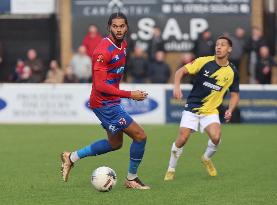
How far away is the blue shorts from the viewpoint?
998 cm

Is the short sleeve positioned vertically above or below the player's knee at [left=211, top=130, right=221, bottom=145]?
above

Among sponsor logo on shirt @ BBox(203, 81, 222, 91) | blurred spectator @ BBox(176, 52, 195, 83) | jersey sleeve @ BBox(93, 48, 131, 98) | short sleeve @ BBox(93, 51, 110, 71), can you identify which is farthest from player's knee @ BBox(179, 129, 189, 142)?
blurred spectator @ BBox(176, 52, 195, 83)

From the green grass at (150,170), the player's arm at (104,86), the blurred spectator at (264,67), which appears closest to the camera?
the green grass at (150,170)

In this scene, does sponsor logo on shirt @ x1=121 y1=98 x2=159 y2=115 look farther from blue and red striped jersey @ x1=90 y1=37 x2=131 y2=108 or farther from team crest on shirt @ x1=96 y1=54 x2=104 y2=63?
team crest on shirt @ x1=96 y1=54 x2=104 y2=63

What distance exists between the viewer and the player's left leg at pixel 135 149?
32.9ft

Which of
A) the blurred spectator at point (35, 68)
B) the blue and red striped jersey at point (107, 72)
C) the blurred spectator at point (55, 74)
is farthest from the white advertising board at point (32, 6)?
the blue and red striped jersey at point (107, 72)

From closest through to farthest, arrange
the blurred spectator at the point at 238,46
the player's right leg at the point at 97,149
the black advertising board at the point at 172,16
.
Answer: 1. the player's right leg at the point at 97,149
2. the blurred spectator at the point at 238,46
3. the black advertising board at the point at 172,16

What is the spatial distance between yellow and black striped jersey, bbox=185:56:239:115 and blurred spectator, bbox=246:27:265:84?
38.8 ft

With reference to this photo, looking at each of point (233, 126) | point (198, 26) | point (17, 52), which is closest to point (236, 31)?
point (198, 26)

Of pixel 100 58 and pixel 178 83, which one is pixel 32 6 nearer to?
pixel 178 83

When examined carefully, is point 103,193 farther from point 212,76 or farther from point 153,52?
point 153,52

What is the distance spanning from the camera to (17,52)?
25.3m

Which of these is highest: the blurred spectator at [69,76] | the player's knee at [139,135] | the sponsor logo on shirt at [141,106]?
the player's knee at [139,135]

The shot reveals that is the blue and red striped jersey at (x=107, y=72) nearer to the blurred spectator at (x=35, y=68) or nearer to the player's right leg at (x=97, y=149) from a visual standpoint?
the player's right leg at (x=97, y=149)
